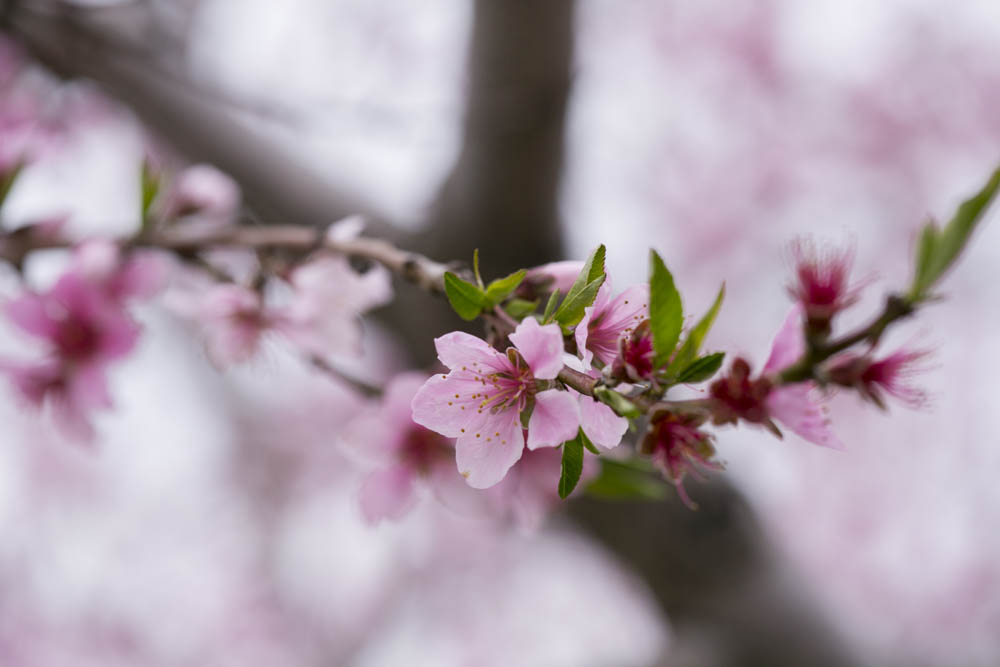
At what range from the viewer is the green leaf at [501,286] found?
417mm

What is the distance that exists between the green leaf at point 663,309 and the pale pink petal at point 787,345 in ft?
0.23

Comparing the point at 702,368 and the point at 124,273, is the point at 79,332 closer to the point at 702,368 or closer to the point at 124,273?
the point at 124,273

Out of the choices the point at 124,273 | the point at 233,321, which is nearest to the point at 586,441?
the point at 233,321

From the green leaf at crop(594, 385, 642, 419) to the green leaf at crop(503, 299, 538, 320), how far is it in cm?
9

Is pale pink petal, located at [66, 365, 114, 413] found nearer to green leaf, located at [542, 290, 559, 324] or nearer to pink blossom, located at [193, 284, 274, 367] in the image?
→ pink blossom, located at [193, 284, 274, 367]

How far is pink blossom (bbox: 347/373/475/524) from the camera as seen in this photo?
25.9 inches

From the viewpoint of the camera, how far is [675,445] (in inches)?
16.2

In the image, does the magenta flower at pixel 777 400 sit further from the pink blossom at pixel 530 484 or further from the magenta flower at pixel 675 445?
the pink blossom at pixel 530 484

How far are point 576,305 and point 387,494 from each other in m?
0.36

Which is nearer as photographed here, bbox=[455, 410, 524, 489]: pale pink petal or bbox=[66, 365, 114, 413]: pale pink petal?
bbox=[455, 410, 524, 489]: pale pink petal

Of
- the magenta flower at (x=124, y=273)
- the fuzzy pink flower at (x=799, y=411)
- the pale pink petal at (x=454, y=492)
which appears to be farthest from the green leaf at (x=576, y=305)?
the magenta flower at (x=124, y=273)

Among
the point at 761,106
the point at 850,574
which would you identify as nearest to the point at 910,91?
the point at 761,106

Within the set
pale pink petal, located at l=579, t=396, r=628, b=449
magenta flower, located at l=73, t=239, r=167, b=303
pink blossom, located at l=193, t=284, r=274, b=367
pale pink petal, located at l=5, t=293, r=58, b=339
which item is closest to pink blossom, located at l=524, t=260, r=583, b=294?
pale pink petal, located at l=579, t=396, r=628, b=449

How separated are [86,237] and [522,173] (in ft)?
2.78
